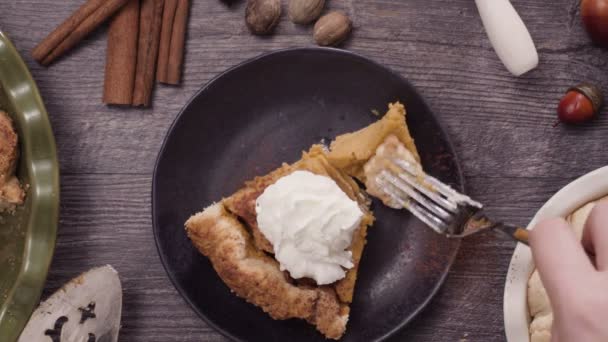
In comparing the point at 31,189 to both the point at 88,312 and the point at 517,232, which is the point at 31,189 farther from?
the point at 517,232

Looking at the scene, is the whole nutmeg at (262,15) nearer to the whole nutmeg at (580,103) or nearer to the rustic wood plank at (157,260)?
the rustic wood plank at (157,260)

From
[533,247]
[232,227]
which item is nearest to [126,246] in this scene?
[232,227]

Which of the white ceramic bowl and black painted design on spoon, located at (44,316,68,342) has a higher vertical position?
the white ceramic bowl

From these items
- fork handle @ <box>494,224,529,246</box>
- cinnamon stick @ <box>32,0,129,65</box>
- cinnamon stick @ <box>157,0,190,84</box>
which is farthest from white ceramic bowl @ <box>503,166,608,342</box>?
cinnamon stick @ <box>32,0,129,65</box>

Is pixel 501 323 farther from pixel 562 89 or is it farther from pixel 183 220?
pixel 183 220

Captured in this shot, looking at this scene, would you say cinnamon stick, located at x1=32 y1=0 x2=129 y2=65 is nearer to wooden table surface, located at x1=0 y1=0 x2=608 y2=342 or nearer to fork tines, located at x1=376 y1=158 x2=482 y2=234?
wooden table surface, located at x1=0 y1=0 x2=608 y2=342

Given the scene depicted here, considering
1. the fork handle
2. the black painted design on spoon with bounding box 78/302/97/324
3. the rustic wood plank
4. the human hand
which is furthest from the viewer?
the rustic wood plank
